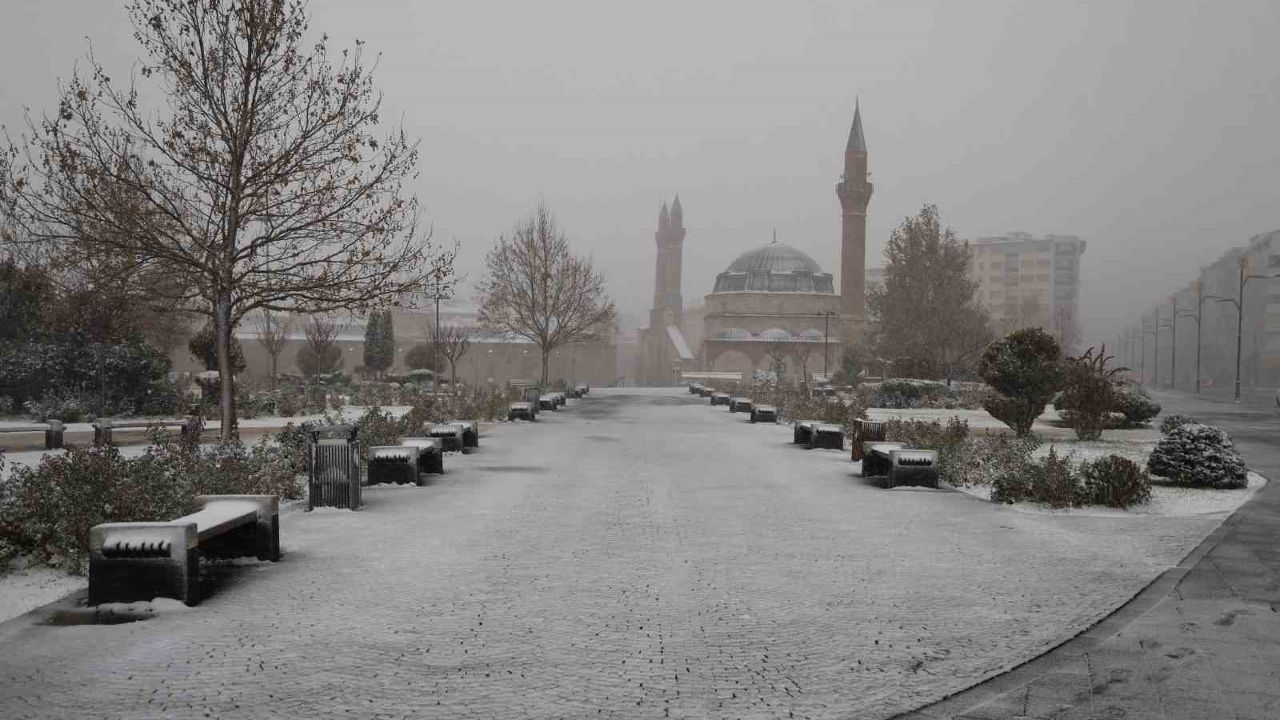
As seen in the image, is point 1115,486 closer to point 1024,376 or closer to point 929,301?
point 1024,376

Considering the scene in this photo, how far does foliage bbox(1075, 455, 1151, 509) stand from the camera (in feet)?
39.4

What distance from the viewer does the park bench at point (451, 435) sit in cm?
1792

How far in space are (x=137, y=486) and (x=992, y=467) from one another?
40.6 ft

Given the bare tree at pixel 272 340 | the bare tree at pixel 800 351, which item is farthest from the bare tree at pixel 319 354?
the bare tree at pixel 800 351

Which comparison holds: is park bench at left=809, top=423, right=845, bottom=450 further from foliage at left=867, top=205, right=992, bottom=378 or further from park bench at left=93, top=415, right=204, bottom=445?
foliage at left=867, top=205, right=992, bottom=378

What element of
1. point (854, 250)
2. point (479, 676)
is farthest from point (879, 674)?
point (854, 250)

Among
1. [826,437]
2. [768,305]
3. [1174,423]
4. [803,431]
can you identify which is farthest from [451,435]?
[768,305]

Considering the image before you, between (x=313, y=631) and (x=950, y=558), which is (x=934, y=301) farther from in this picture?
(x=313, y=631)

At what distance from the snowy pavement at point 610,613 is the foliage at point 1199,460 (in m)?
3.35

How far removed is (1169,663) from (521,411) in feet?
78.0

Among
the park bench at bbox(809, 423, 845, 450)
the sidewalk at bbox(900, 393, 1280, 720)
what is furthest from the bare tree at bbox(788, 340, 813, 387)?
the sidewalk at bbox(900, 393, 1280, 720)

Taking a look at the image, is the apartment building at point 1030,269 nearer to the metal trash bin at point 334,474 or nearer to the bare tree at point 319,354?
the bare tree at point 319,354

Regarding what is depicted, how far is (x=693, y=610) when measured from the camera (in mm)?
6773

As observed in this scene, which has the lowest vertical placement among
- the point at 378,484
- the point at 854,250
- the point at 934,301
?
the point at 378,484
